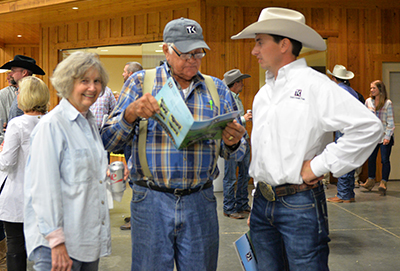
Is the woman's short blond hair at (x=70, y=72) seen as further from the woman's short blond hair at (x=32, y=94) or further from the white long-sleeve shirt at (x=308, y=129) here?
the woman's short blond hair at (x=32, y=94)

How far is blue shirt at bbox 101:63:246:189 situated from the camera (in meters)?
2.06

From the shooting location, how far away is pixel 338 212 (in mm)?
5961

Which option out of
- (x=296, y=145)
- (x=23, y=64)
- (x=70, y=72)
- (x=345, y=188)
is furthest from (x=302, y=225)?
(x=345, y=188)

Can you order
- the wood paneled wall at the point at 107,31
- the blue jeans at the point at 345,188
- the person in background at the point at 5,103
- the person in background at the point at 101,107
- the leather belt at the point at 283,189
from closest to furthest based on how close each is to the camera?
1. the leather belt at the point at 283,189
2. the person in background at the point at 5,103
3. the person in background at the point at 101,107
4. the blue jeans at the point at 345,188
5. the wood paneled wall at the point at 107,31

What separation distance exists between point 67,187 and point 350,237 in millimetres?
3934

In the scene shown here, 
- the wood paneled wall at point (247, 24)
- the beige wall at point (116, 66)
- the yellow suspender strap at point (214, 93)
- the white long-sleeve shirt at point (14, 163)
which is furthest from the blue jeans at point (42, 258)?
the beige wall at point (116, 66)

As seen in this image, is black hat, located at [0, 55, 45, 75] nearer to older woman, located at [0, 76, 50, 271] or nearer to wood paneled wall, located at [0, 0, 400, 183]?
older woman, located at [0, 76, 50, 271]

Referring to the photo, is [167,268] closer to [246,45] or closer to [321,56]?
[246,45]

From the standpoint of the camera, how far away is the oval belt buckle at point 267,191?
215 cm

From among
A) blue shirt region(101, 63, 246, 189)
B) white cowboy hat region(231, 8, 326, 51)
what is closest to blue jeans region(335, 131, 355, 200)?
white cowboy hat region(231, 8, 326, 51)

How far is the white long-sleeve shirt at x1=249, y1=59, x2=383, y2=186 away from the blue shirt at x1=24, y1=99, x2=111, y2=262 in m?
0.90

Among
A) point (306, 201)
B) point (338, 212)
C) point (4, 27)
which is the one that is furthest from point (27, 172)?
point (4, 27)

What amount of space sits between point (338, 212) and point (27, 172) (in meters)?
5.12

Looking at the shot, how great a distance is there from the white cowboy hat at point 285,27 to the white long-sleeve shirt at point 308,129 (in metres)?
0.15
